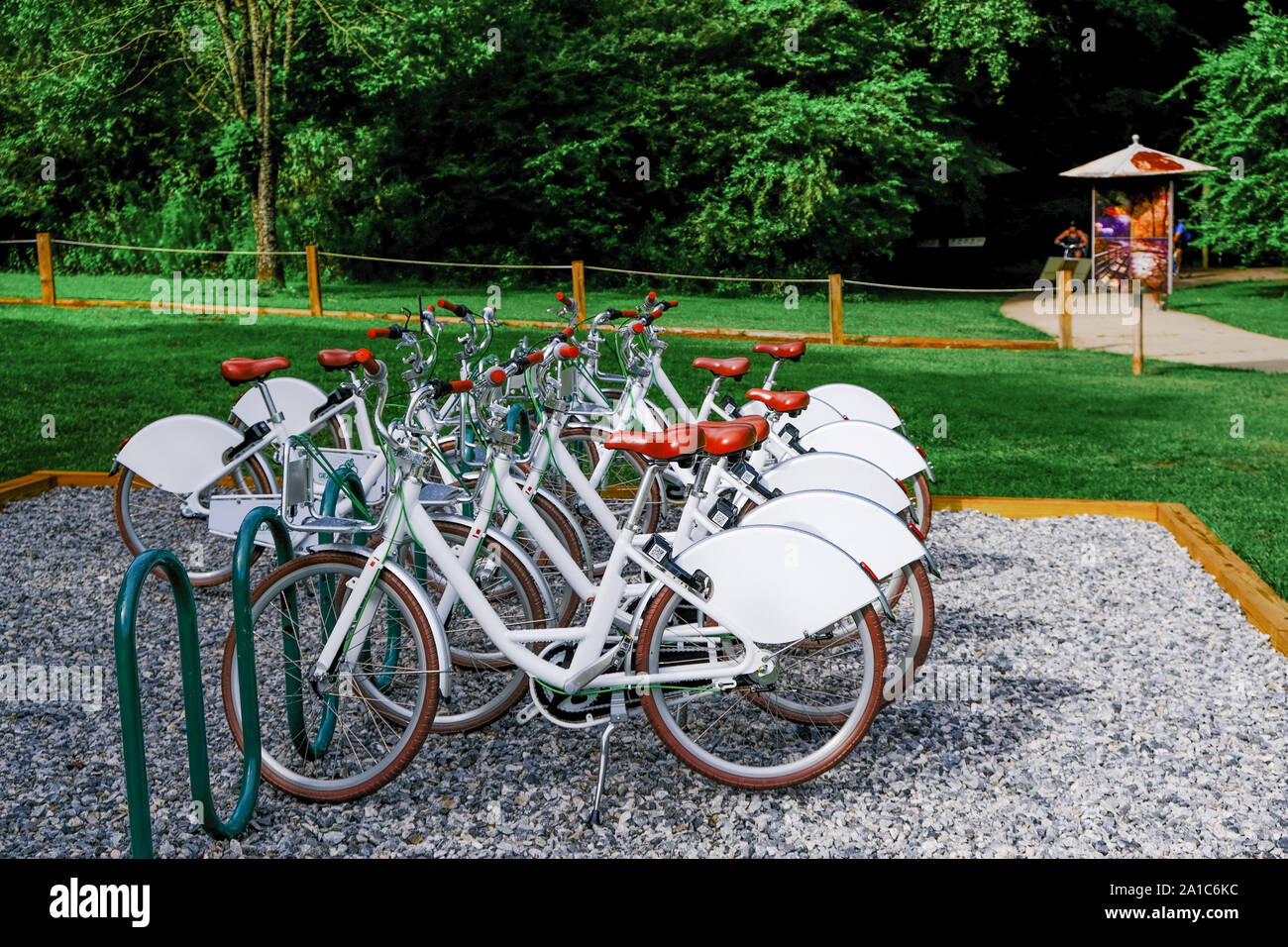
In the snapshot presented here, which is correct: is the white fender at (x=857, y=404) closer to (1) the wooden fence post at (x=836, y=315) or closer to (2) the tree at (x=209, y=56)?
(1) the wooden fence post at (x=836, y=315)

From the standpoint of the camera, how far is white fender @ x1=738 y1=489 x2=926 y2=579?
4.02m

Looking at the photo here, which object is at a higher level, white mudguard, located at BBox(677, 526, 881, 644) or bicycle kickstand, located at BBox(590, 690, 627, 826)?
white mudguard, located at BBox(677, 526, 881, 644)

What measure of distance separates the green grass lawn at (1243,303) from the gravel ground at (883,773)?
47.1 ft

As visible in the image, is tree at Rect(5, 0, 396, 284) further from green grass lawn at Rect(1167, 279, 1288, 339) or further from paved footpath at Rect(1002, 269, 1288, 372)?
green grass lawn at Rect(1167, 279, 1288, 339)

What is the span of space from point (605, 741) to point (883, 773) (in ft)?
2.93

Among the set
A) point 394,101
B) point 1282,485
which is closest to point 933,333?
point 1282,485

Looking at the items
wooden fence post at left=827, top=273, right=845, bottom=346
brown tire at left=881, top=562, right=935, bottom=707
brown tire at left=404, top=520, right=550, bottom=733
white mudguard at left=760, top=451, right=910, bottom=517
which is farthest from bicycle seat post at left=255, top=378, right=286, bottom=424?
wooden fence post at left=827, top=273, right=845, bottom=346

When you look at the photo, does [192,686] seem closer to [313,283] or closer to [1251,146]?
[313,283]

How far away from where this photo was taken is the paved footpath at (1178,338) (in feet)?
49.1

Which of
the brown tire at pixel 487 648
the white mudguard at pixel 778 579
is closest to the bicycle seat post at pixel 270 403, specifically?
the brown tire at pixel 487 648

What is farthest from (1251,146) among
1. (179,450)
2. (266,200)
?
(179,450)

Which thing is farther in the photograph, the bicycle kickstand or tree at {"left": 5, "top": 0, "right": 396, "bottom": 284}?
tree at {"left": 5, "top": 0, "right": 396, "bottom": 284}

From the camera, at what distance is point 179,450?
5.74 metres

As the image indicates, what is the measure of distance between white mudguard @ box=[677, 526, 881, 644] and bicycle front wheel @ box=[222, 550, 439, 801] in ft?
2.70
